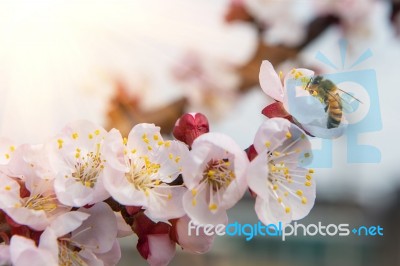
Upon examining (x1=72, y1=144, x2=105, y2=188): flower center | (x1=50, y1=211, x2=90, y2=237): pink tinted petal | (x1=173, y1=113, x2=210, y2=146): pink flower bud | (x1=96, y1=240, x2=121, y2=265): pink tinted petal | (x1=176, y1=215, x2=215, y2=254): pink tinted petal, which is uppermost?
(x1=173, y1=113, x2=210, y2=146): pink flower bud

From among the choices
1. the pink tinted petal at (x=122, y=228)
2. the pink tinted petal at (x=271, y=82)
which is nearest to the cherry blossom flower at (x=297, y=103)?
the pink tinted petal at (x=271, y=82)

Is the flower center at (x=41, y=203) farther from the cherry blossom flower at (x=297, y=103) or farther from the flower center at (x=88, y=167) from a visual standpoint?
the cherry blossom flower at (x=297, y=103)

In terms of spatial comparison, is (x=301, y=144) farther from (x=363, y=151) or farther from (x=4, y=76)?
(x=4, y=76)

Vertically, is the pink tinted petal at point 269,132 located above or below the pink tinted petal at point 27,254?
above

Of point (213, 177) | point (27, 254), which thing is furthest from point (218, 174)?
point (27, 254)

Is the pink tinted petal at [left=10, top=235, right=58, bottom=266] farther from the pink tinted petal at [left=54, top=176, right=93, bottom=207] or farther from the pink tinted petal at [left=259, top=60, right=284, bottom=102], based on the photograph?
the pink tinted petal at [left=259, top=60, right=284, bottom=102]

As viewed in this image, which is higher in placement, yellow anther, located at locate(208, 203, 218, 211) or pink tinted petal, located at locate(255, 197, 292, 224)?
yellow anther, located at locate(208, 203, 218, 211)

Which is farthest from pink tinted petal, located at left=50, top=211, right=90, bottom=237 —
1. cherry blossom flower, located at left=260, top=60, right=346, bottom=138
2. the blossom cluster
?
cherry blossom flower, located at left=260, top=60, right=346, bottom=138

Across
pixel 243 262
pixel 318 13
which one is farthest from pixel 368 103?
pixel 243 262

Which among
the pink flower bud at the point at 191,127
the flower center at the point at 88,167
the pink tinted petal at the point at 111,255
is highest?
the pink flower bud at the point at 191,127
